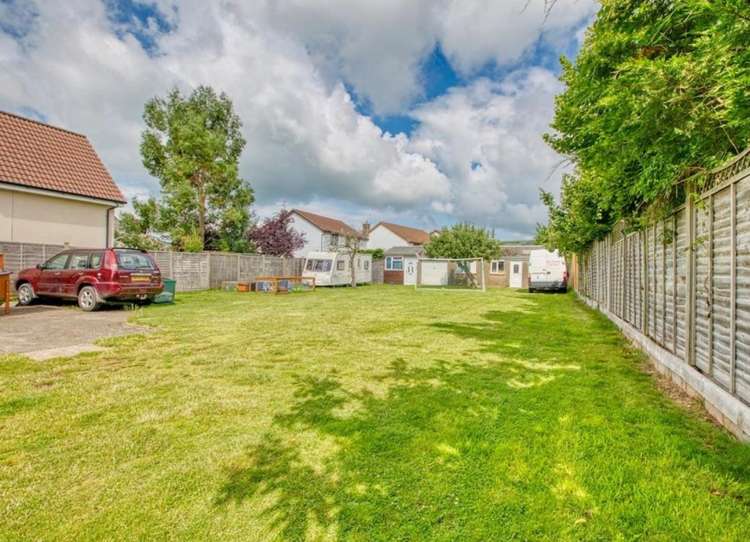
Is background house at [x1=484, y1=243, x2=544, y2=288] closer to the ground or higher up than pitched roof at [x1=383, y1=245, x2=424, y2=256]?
closer to the ground

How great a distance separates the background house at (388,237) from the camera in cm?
4594

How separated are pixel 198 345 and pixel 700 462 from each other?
6512 mm

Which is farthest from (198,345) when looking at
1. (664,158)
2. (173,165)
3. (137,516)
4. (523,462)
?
(173,165)

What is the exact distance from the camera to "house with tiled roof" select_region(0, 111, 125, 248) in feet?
43.0

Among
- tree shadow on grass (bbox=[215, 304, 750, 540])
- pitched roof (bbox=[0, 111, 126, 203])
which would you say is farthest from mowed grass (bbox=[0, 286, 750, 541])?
pitched roof (bbox=[0, 111, 126, 203])

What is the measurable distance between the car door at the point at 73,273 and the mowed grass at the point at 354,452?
6313 millimetres

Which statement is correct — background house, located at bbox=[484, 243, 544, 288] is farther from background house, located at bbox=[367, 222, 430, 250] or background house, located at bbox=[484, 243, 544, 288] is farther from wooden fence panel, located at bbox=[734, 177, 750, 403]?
wooden fence panel, located at bbox=[734, 177, 750, 403]

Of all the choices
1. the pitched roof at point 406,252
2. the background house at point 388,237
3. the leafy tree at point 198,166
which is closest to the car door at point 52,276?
the leafy tree at point 198,166

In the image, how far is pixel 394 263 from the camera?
34.3 meters

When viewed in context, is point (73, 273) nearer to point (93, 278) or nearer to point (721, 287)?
point (93, 278)

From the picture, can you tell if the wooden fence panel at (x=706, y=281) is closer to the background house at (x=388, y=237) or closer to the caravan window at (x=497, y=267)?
the caravan window at (x=497, y=267)

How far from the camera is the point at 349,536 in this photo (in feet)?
6.28

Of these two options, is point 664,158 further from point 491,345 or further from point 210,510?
point 210,510

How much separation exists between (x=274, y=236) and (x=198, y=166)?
6888 millimetres
